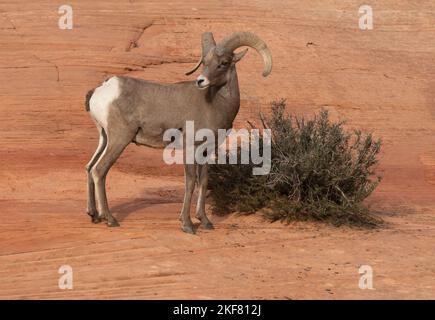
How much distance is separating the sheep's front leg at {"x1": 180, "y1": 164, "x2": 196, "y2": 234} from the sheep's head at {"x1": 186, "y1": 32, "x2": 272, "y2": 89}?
3.84 ft

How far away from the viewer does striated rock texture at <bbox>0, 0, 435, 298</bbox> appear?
320 inches

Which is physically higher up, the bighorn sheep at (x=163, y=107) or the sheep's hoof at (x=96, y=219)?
the bighorn sheep at (x=163, y=107)

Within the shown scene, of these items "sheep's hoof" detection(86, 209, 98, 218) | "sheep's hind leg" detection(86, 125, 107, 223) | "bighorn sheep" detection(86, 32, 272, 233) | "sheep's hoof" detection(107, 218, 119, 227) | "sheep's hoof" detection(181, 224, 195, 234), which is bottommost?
"sheep's hoof" detection(181, 224, 195, 234)

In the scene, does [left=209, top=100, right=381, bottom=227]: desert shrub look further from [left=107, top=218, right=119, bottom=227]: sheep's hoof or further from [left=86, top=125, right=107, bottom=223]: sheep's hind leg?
[left=86, top=125, right=107, bottom=223]: sheep's hind leg

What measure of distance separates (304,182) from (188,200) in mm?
1866

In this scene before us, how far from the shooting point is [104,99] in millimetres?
9703

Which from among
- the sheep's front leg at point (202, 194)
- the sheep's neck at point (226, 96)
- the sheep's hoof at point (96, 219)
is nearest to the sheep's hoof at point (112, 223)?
the sheep's hoof at point (96, 219)

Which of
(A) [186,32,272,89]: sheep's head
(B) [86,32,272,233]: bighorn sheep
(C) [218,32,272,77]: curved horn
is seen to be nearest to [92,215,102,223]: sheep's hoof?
(B) [86,32,272,233]: bighorn sheep

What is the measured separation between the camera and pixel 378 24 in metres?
25.1

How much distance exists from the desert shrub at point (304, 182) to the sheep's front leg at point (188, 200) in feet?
3.92

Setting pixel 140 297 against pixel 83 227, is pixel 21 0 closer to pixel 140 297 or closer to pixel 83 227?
pixel 83 227

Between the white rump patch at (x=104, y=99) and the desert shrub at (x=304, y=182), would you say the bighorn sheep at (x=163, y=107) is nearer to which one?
the white rump patch at (x=104, y=99)

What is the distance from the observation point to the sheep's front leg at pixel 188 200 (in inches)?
380

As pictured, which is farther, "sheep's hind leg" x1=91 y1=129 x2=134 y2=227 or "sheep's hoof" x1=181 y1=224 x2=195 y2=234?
"sheep's hind leg" x1=91 y1=129 x2=134 y2=227
